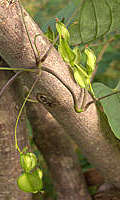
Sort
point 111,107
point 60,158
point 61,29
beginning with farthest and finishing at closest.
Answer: point 60,158, point 111,107, point 61,29

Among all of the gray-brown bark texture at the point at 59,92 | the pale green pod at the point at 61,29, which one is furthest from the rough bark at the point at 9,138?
the pale green pod at the point at 61,29

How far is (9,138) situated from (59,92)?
0.15m

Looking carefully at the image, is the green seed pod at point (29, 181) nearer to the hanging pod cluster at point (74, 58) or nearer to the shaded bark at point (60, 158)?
the hanging pod cluster at point (74, 58)

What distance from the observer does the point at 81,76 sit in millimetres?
381

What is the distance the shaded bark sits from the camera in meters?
0.70

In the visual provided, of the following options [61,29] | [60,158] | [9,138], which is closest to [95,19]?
[61,29]

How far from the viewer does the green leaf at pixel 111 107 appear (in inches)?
17.5

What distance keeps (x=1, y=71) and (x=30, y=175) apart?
0.66 ft

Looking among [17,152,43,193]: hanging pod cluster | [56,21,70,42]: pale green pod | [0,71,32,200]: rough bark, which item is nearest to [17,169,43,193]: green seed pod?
[17,152,43,193]: hanging pod cluster

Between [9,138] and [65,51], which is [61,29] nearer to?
[65,51]

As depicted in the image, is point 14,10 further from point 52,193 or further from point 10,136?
point 52,193

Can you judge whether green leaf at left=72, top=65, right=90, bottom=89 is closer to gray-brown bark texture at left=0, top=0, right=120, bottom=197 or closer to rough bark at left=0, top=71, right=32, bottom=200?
gray-brown bark texture at left=0, top=0, right=120, bottom=197

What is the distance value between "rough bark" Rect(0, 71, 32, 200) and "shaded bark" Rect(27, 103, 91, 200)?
172 mm

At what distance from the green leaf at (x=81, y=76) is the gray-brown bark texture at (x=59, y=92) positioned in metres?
0.04
